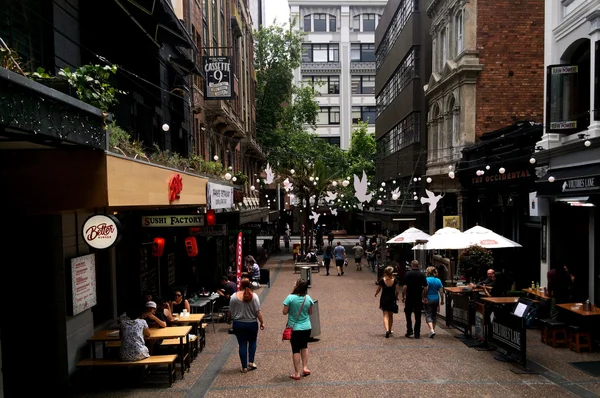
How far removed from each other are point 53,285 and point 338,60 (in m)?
63.2

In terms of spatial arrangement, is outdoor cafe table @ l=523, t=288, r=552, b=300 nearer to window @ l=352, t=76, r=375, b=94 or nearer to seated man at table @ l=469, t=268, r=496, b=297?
seated man at table @ l=469, t=268, r=496, b=297

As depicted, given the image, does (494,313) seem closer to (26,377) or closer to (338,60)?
(26,377)

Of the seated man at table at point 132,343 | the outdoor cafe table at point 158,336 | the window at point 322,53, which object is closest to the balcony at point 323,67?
the window at point 322,53

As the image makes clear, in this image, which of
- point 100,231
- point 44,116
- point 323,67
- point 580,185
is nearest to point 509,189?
point 580,185

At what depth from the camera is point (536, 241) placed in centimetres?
1761

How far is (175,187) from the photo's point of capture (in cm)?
998

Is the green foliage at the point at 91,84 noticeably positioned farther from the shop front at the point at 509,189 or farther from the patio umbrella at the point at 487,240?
the shop front at the point at 509,189

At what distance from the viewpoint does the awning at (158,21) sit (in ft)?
39.1

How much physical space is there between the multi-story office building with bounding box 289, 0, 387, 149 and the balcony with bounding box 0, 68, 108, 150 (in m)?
62.4

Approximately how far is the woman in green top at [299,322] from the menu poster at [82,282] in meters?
3.18

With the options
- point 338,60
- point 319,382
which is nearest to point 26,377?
point 319,382

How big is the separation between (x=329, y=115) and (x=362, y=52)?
29.0 ft

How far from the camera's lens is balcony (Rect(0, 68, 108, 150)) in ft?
13.6

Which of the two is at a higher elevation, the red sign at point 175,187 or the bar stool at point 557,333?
the red sign at point 175,187
